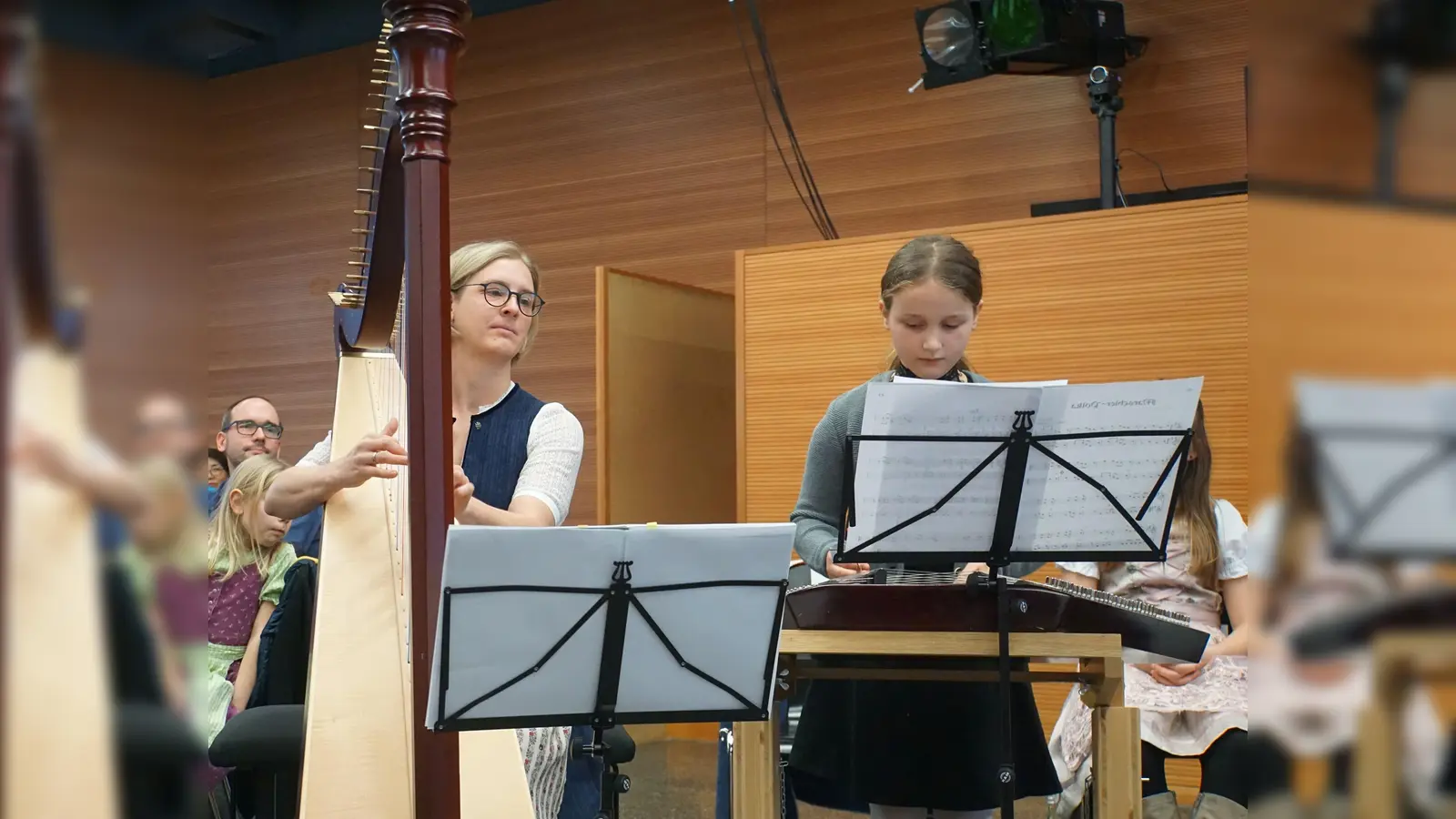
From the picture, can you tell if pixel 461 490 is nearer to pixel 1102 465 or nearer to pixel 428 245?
pixel 428 245

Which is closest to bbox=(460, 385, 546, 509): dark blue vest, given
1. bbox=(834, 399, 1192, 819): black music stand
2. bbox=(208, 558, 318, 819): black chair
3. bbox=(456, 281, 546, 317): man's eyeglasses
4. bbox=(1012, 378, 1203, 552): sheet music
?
bbox=(456, 281, 546, 317): man's eyeglasses

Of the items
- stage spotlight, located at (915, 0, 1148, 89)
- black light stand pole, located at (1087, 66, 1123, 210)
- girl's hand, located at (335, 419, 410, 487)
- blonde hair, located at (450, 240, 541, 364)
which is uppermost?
stage spotlight, located at (915, 0, 1148, 89)

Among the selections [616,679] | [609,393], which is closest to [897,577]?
[616,679]

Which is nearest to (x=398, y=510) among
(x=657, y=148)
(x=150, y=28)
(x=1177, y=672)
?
(x=1177, y=672)

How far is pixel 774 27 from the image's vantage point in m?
5.76

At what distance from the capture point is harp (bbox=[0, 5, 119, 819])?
32cm

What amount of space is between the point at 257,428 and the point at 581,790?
255 cm

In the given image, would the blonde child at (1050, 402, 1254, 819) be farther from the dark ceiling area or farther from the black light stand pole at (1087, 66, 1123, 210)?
the dark ceiling area

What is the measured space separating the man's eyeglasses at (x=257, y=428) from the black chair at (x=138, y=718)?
4.22m

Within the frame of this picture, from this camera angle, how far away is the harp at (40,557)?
32 cm

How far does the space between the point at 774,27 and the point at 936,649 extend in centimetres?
439

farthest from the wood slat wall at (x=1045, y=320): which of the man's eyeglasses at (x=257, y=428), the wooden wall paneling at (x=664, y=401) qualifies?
the man's eyeglasses at (x=257, y=428)

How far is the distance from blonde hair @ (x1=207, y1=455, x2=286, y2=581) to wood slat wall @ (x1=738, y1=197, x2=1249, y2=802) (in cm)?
180

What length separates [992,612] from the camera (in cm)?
189
